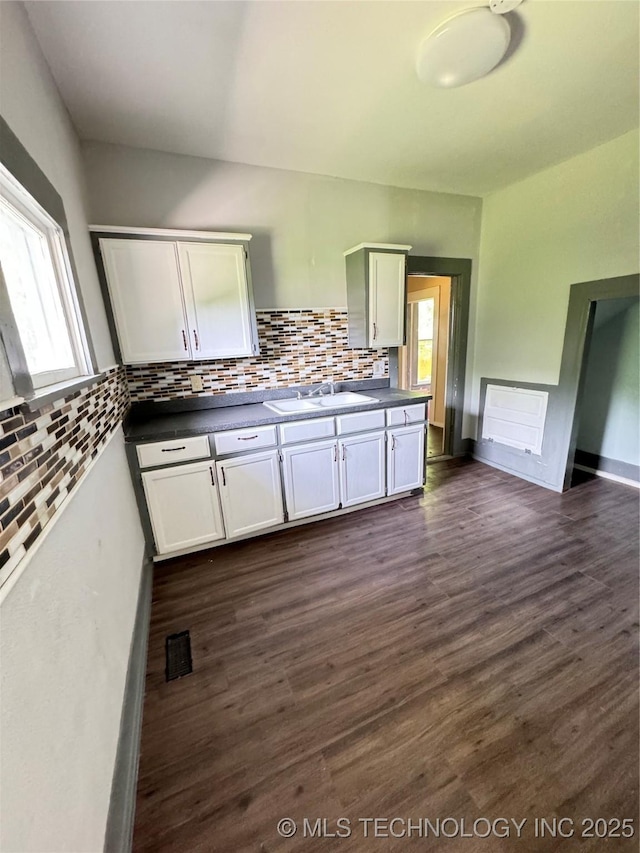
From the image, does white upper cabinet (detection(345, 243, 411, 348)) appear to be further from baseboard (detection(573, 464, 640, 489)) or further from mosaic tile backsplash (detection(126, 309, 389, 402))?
baseboard (detection(573, 464, 640, 489))

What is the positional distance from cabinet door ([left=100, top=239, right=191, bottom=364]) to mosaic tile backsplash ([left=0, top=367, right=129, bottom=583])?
930mm

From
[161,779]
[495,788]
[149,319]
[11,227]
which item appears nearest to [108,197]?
[149,319]

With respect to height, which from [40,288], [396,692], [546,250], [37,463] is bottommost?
[396,692]

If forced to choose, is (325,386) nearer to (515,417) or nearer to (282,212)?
(282,212)

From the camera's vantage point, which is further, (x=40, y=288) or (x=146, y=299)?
(x=146, y=299)

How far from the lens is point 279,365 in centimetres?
283

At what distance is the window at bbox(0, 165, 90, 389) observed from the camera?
3.65 feet

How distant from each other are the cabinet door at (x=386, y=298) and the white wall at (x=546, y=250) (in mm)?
1162

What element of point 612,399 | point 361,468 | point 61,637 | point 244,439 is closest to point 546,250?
point 612,399

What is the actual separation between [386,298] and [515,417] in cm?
174

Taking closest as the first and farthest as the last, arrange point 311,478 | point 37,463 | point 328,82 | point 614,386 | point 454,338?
1. point 37,463
2. point 328,82
3. point 311,478
4. point 614,386
5. point 454,338

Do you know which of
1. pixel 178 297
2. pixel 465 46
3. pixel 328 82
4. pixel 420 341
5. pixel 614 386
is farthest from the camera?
pixel 420 341

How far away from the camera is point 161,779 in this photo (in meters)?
1.14

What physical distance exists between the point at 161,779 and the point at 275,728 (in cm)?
40
